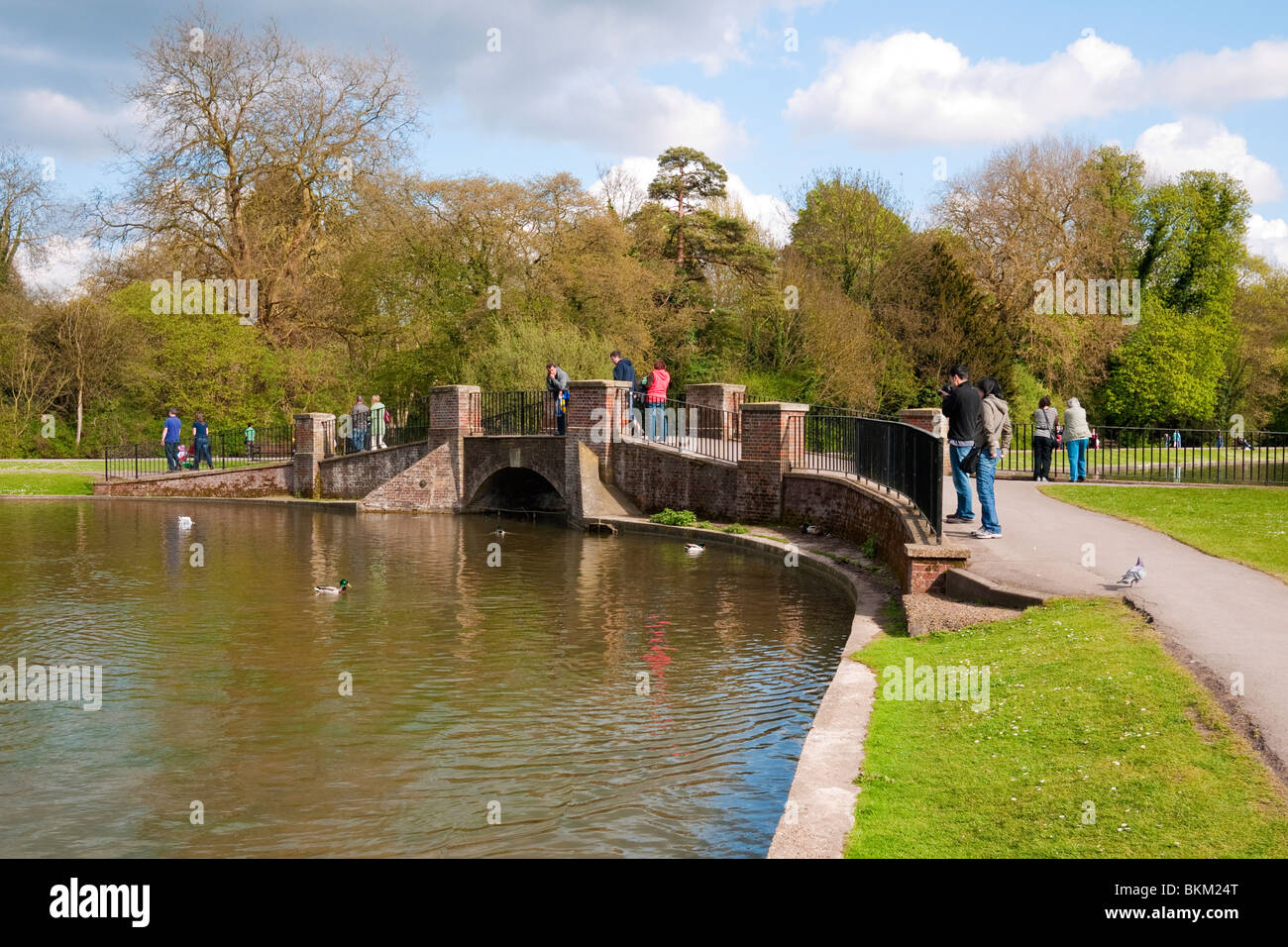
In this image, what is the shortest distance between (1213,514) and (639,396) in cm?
1227

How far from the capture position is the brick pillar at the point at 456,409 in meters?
26.3

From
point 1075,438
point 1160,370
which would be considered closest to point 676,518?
point 1075,438

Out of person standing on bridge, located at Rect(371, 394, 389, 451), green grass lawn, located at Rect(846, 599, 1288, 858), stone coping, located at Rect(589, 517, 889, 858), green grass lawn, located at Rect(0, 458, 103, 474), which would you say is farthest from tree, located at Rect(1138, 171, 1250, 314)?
green grass lawn, located at Rect(846, 599, 1288, 858)

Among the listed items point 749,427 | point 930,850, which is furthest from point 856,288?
point 930,850

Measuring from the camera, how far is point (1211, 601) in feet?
29.4

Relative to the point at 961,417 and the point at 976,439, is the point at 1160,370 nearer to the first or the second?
the point at 961,417

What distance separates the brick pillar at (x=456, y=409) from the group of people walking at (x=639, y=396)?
8.05 feet

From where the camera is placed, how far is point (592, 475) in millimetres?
23094

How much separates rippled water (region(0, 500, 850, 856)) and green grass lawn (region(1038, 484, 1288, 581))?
14.3 feet

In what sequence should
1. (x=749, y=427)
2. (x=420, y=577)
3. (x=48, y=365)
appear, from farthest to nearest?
(x=48, y=365)
(x=749, y=427)
(x=420, y=577)

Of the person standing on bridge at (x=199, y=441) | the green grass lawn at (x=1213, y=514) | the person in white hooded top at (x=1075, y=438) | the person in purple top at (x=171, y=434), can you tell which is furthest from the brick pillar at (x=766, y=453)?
the person in purple top at (x=171, y=434)

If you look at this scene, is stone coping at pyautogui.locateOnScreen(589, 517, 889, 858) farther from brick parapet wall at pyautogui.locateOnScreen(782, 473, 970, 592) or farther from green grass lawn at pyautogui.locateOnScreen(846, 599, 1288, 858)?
brick parapet wall at pyautogui.locateOnScreen(782, 473, 970, 592)
